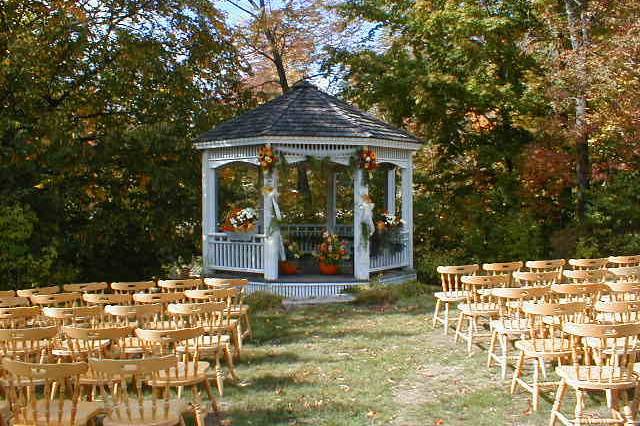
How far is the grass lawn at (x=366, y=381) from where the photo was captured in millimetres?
6375

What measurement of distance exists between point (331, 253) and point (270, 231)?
1.54 metres

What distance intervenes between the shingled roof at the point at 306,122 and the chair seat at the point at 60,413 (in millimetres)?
8919

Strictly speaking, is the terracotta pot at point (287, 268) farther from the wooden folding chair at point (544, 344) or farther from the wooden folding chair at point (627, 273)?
the wooden folding chair at point (544, 344)

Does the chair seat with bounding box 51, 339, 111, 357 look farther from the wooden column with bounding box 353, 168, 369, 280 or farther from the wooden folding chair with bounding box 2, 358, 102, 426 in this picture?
the wooden column with bounding box 353, 168, 369, 280

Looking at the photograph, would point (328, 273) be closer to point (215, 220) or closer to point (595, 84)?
point (215, 220)

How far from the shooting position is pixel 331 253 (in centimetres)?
1452

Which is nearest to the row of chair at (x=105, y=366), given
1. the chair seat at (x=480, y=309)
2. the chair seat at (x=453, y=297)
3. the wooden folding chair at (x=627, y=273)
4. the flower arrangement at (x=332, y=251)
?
the chair seat at (x=480, y=309)

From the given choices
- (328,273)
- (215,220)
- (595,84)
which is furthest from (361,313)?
(595,84)

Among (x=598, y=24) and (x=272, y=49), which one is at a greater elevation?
(x=272, y=49)

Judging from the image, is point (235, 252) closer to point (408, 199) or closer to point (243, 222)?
point (243, 222)

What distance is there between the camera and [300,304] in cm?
1291

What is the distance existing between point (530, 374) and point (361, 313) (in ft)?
15.4

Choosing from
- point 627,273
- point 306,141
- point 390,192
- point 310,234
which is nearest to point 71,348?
point 627,273

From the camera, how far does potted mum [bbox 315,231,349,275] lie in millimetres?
14469
